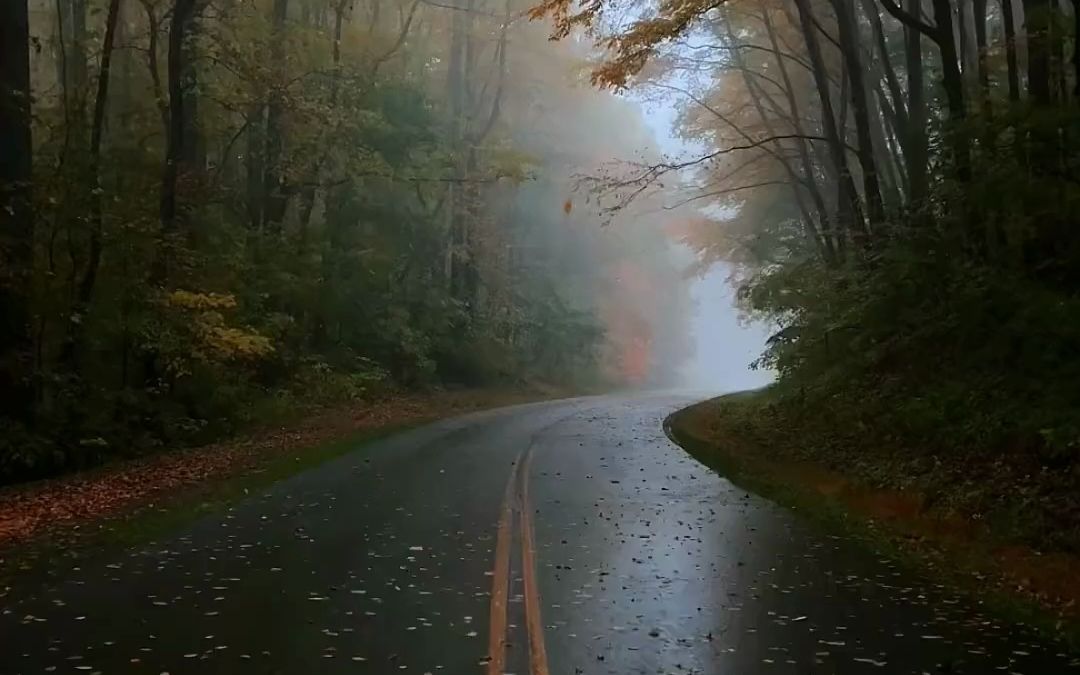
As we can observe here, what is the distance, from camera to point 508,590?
7.55m

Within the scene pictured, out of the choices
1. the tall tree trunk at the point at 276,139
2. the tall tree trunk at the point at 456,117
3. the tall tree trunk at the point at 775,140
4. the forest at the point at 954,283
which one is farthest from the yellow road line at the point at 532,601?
the tall tree trunk at the point at 456,117

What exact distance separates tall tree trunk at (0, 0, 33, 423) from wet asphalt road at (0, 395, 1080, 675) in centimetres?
473

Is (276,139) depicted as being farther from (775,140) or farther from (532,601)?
(532,601)

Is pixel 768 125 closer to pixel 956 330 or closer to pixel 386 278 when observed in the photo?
pixel 386 278

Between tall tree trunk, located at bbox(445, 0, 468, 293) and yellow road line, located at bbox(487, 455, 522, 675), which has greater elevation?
tall tree trunk, located at bbox(445, 0, 468, 293)

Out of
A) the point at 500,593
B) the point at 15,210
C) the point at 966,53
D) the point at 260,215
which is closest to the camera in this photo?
the point at 500,593

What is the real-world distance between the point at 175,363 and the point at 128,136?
5998 millimetres

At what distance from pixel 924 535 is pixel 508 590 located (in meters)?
4.58

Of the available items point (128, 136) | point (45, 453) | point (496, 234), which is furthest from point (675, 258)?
point (45, 453)

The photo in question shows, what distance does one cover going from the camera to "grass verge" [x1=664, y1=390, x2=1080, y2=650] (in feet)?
24.1

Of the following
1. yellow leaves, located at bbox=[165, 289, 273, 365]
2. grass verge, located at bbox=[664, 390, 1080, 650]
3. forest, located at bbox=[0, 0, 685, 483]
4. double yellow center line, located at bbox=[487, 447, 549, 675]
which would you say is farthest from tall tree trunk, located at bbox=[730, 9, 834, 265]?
double yellow center line, located at bbox=[487, 447, 549, 675]

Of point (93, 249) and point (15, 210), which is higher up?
point (15, 210)

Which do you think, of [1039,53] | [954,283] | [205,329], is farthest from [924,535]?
[205,329]

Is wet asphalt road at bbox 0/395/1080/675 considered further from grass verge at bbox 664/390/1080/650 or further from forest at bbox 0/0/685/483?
forest at bbox 0/0/685/483
